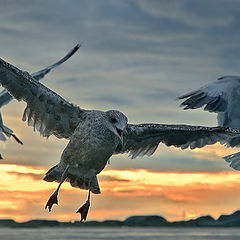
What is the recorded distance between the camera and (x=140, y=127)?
16188 mm

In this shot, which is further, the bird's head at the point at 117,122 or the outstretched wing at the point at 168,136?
the outstretched wing at the point at 168,136

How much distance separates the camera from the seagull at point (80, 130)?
47.8 feet

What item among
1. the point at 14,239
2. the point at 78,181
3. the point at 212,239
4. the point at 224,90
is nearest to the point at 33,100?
the point at 78,181

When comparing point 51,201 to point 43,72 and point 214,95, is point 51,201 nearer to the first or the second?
point 214,95

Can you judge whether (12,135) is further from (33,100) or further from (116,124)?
(116,124)

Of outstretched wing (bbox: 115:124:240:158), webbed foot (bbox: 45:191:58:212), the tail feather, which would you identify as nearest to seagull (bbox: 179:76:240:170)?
outstretched wing (bbox: 115:124:240:158)

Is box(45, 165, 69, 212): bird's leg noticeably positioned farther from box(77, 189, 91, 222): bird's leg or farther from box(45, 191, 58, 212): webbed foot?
box(77, 189, 91, 222): bird's leg

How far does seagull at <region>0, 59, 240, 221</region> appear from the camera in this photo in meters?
14.6

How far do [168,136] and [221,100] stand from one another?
3.85 meters

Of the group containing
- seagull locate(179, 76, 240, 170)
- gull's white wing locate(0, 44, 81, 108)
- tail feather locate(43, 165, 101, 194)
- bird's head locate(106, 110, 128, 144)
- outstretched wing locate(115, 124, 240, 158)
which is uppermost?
gull's white wing locate(0, 44, 81, 108)

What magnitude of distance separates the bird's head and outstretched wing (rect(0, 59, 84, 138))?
0.87m

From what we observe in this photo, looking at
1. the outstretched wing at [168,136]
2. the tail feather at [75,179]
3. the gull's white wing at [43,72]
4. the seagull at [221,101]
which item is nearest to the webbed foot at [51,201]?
the tail feather at [75,179]

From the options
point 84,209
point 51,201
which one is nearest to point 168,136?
point 84,209

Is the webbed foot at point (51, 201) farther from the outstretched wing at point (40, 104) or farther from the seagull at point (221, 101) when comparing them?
the seagull at point (221, 101)
